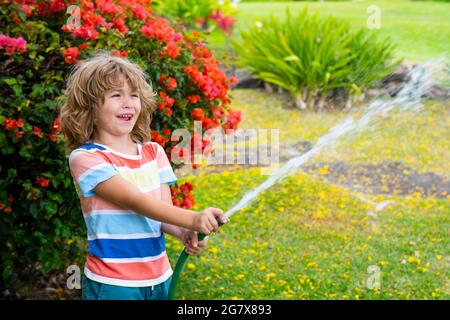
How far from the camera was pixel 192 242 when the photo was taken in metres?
2.01

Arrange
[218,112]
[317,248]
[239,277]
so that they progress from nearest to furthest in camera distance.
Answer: [218,112] < [239,277] < [317,248]

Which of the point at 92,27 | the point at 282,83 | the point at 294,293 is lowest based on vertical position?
the point at 294,293

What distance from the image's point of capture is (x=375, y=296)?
12.8 ft

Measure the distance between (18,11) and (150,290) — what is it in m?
1.78

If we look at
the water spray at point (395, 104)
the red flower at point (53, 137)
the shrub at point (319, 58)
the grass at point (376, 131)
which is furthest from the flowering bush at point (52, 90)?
the shrub at point (319, 58)

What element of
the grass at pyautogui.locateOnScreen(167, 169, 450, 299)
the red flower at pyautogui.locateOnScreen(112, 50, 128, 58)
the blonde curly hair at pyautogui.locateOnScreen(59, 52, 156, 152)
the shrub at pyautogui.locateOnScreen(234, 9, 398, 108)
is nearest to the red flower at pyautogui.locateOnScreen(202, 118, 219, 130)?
the red flower at pyautogui.locateOnScreen(112, 50, 128, 58)

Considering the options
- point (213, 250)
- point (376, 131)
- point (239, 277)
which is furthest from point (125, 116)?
point (376, 131)

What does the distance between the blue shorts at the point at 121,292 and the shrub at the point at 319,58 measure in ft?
19.9

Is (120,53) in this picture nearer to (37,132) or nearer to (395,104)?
(37,132)

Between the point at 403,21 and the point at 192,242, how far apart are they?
1067 cm

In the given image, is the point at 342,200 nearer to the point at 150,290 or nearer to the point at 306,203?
the point at 306,203

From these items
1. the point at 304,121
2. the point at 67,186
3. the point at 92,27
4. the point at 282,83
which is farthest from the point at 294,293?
the point at 282,83

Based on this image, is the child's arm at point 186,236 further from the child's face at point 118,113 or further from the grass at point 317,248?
the grass at point 317,248

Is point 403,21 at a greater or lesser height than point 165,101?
greater
